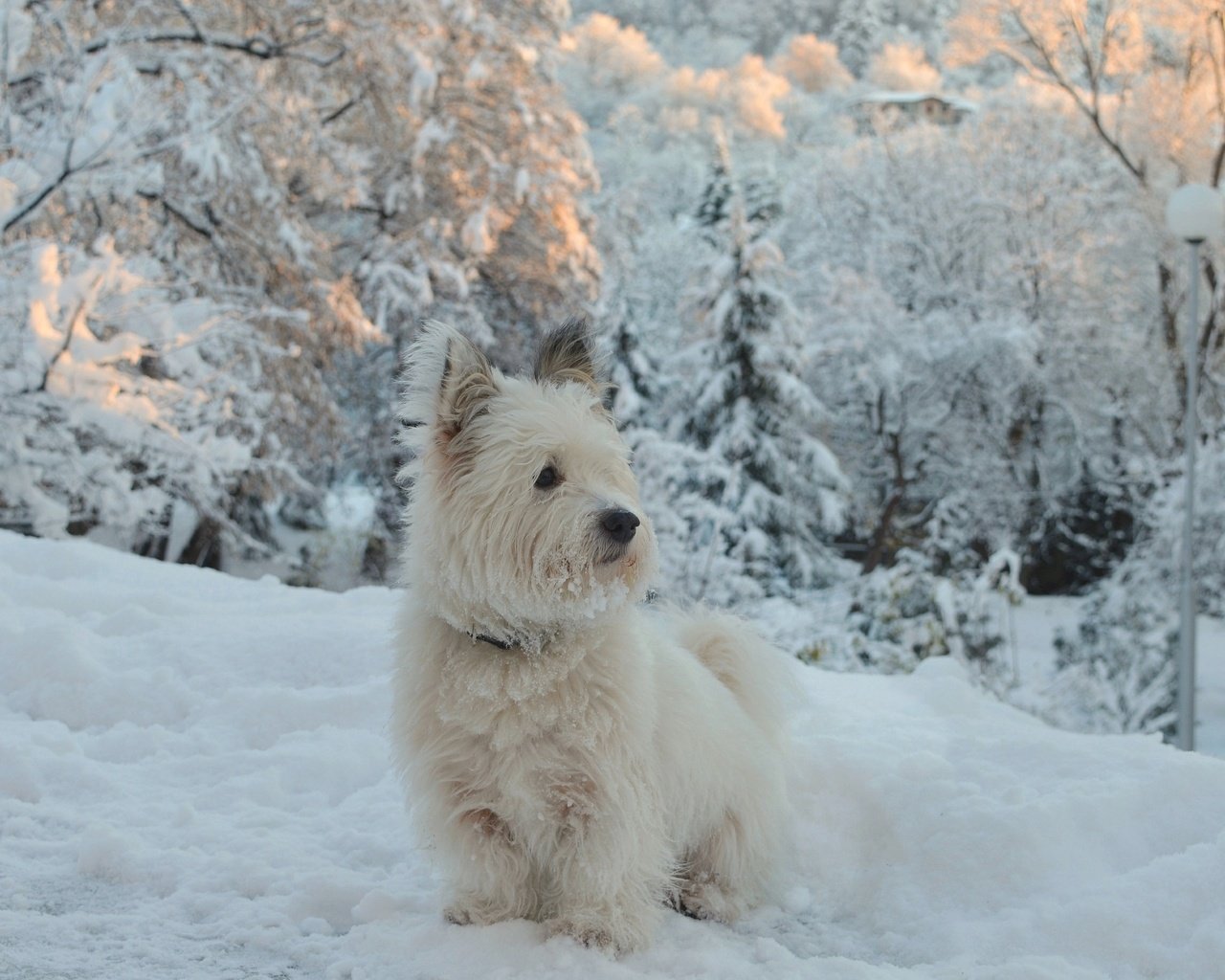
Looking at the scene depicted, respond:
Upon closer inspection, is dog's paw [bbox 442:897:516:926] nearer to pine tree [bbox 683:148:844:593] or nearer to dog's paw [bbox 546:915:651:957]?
dog's paw [bbox 546:915:651:957]

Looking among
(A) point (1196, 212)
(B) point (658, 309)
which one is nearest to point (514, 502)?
(A) point (1196, 212)

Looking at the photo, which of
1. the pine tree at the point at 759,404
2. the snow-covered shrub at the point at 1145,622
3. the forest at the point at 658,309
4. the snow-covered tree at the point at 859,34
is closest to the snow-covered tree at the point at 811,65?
the snow-covered tree at the point at 859,34

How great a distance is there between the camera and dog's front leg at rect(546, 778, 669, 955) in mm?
3002

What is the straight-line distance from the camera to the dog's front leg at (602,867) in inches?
118

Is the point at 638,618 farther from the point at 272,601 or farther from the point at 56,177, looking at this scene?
the point at 56,177

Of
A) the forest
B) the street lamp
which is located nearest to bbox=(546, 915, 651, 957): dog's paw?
the forest

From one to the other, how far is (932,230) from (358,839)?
2636 cm

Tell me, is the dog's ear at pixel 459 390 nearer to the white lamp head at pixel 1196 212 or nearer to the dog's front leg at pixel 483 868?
the dog's front leg at pixel 483 868

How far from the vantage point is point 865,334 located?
78.9ft

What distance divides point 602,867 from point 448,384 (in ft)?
4.63

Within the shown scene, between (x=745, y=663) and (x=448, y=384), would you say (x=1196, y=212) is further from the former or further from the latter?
(x=448, y=384)

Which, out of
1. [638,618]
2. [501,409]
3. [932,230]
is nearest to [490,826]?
[638,618]

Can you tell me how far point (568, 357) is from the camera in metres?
3.59

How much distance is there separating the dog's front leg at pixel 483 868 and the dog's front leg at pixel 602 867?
0.44ft
